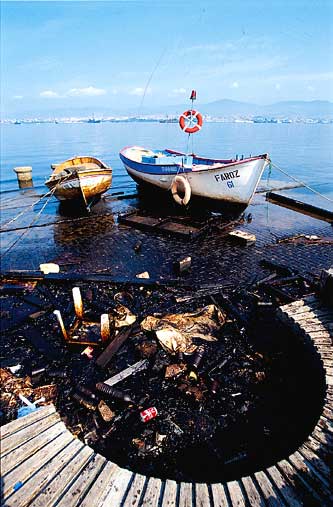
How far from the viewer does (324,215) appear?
64.6 ft

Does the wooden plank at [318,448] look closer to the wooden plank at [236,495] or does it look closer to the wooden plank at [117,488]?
the wooden plank at [236,495]

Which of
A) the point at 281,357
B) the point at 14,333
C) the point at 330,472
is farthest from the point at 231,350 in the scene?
the point at 14,333

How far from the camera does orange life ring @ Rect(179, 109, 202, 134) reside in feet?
67.2

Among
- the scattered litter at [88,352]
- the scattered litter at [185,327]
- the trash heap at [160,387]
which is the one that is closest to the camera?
the trash heap at [160,387]

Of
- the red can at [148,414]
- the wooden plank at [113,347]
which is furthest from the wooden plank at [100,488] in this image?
the wooden plank at [113,347]

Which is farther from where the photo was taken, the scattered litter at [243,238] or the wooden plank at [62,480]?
the scattered litter at [243,238]

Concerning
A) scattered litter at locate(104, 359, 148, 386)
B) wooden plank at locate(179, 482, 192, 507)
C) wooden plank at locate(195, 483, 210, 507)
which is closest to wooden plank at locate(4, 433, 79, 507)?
wooden plank at locate(179, 482, 192, 507)

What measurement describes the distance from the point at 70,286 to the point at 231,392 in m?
7.31

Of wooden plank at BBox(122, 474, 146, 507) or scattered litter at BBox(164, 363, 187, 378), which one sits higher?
wooden plank at BBox(122, 474, 146, 507)

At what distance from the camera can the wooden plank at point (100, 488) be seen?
389 centimetres

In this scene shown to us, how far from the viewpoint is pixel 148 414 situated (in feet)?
19.8

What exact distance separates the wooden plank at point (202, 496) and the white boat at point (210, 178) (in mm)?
15314

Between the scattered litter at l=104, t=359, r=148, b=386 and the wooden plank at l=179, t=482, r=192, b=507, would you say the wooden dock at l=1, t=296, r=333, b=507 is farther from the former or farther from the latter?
the scattered litter at l=104, t=359, r=148, b=386

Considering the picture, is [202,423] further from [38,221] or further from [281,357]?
[38,221]
